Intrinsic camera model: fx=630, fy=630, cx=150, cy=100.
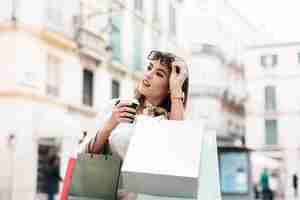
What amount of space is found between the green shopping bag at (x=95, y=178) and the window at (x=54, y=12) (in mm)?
16195

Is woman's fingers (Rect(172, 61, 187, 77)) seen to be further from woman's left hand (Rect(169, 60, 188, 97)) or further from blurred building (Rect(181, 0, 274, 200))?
blurred building (Rect(181, 0, 274, 200))

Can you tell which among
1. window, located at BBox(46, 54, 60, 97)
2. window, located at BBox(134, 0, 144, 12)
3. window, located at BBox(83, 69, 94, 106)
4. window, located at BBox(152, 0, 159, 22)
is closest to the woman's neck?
window, located at BBox(46, 54, 60, 97)

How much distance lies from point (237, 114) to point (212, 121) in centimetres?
866

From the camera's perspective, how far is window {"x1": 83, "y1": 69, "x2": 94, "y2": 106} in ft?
66.5

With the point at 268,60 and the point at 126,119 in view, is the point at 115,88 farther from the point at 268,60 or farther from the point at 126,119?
the point at 268,60

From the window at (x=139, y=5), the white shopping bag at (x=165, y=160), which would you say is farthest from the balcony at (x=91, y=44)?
the white shopping bag at (x=165, y=160)

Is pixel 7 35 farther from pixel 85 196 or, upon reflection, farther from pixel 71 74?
pixel 85 196

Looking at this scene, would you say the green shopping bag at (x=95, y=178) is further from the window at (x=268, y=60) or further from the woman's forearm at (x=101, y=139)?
the window at (x=268, y=60)

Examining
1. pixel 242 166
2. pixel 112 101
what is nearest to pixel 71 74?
pixel 242 166

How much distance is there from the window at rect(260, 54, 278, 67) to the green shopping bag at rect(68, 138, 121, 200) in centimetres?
4213

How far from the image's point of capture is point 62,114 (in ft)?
57.3

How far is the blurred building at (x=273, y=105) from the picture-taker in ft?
141

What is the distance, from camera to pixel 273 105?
1795 inches

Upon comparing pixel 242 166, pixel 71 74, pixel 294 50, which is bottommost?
pixel 242 166
